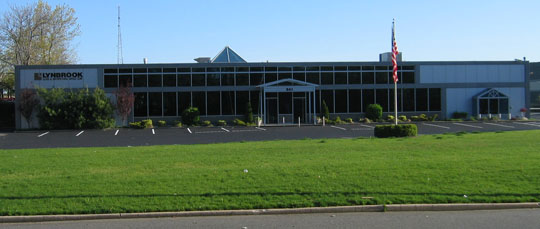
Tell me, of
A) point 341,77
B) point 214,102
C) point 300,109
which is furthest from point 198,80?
point 341,77

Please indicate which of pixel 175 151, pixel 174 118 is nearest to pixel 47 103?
pixel 174 118

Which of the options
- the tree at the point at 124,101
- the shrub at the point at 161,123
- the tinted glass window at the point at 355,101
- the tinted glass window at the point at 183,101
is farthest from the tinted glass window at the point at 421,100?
the tree at the point at 124,101

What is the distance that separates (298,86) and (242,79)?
15.0ft

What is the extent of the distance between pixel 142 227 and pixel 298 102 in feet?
99.1

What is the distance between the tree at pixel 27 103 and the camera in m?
32.6

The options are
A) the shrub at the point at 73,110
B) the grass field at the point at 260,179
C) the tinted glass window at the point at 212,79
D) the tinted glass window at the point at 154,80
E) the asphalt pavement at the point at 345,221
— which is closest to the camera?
the asphalt pavement at the point at 345,221

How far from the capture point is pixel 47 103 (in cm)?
3192

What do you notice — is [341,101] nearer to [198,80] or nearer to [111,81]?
[198,80]

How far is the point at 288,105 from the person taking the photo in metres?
36.9

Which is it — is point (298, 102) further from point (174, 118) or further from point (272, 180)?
point (272, 180)

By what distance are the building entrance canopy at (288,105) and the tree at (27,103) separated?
53.2 ft

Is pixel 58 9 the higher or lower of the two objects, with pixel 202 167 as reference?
higher

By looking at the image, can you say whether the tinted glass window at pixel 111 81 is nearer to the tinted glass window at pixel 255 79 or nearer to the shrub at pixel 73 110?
the shrub at pixel 73 110

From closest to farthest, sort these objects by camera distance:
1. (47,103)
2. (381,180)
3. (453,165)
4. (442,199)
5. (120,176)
Result: 1. (442,199)
2. (381,180)
3. (120,176)
4. (453,165)
5. (47,103)
